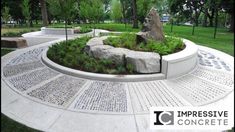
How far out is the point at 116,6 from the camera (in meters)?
26.8

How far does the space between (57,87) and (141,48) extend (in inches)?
156

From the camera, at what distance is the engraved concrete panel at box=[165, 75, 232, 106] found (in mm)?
6105

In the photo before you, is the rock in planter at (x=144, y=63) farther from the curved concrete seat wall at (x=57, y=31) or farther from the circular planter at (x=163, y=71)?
the curved concrete seat wall at (x=57, y=31)

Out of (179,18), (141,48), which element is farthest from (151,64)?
(179,18)

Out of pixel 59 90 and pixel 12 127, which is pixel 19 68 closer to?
pixel 59 90

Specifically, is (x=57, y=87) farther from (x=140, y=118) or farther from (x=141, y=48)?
(x=141, y=48)

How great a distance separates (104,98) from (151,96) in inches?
49.6

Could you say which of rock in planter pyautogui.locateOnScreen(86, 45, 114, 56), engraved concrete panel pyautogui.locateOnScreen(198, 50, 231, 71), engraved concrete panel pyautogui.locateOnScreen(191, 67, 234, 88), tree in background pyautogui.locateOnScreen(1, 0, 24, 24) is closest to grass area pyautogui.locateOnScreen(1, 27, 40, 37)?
tree in background pyautogui.locateOnScreen(1, 0, 24, 24)

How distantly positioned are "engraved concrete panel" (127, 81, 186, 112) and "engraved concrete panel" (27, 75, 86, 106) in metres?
1.60

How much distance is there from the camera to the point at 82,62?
8.23 meters

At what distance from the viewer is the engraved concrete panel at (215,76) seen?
7451mm

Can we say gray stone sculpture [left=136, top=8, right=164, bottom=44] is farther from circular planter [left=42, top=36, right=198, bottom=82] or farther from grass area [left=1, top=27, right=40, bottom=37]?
grass area [left=1, top=27, right=40, bottom=37]

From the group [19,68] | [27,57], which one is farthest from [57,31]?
[19,68]

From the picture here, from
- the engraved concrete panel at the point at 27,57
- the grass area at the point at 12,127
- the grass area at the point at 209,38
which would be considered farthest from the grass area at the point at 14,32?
the grass area at the point at 12,127
